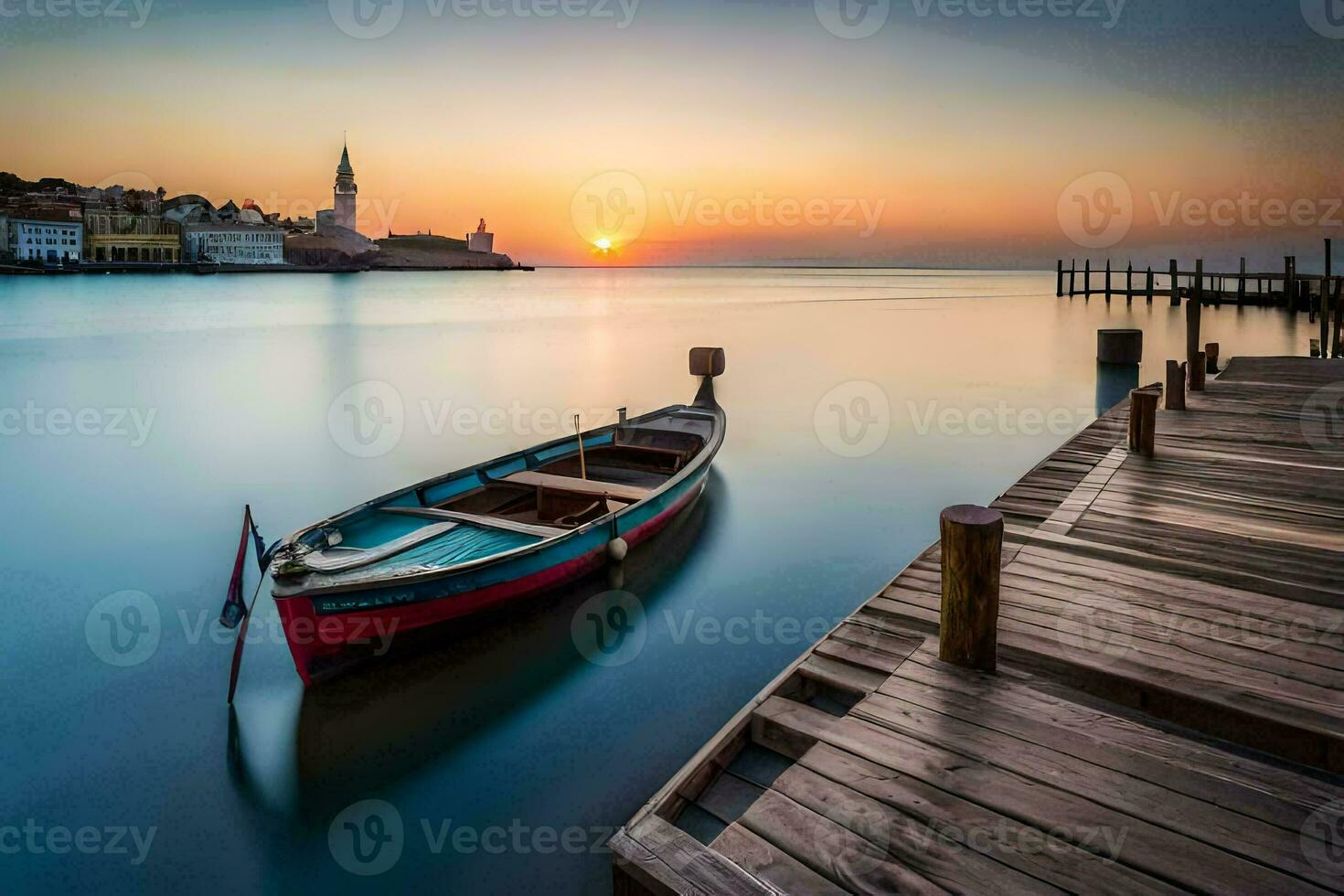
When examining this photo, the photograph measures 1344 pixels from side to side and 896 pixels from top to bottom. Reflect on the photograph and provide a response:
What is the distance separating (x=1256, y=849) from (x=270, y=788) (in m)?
5.48

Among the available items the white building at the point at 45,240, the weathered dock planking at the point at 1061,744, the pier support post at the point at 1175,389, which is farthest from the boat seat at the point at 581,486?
the white building at the point at 45,240

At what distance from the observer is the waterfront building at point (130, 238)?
121 meters

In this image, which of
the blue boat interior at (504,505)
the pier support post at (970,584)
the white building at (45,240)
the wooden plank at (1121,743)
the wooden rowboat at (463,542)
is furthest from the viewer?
the white building at (45,240)

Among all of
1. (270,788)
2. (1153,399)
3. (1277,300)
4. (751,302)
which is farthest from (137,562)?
(751,302)

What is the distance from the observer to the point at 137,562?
8.94 meters

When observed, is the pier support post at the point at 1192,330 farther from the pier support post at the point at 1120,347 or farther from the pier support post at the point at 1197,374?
the pier support post at the point at 1120,347

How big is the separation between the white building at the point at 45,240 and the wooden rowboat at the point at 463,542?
14180 cm

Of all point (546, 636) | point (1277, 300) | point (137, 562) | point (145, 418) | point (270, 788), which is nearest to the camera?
point (270, 788)

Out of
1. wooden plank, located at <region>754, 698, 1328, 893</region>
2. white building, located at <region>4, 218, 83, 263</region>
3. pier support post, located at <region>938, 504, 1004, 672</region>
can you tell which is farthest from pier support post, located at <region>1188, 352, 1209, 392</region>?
white building, located at <region>4, 218, 83, 263</region>

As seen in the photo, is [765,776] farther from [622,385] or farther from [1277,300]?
[1277,300]

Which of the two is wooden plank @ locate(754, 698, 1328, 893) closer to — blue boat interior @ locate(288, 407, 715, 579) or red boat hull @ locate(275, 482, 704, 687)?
red boat hull @ locate(275, 482, 704, 687)

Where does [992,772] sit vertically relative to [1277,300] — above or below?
below

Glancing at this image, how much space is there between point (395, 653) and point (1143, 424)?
8027 millimetres

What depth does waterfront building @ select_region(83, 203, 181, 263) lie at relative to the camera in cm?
12112
